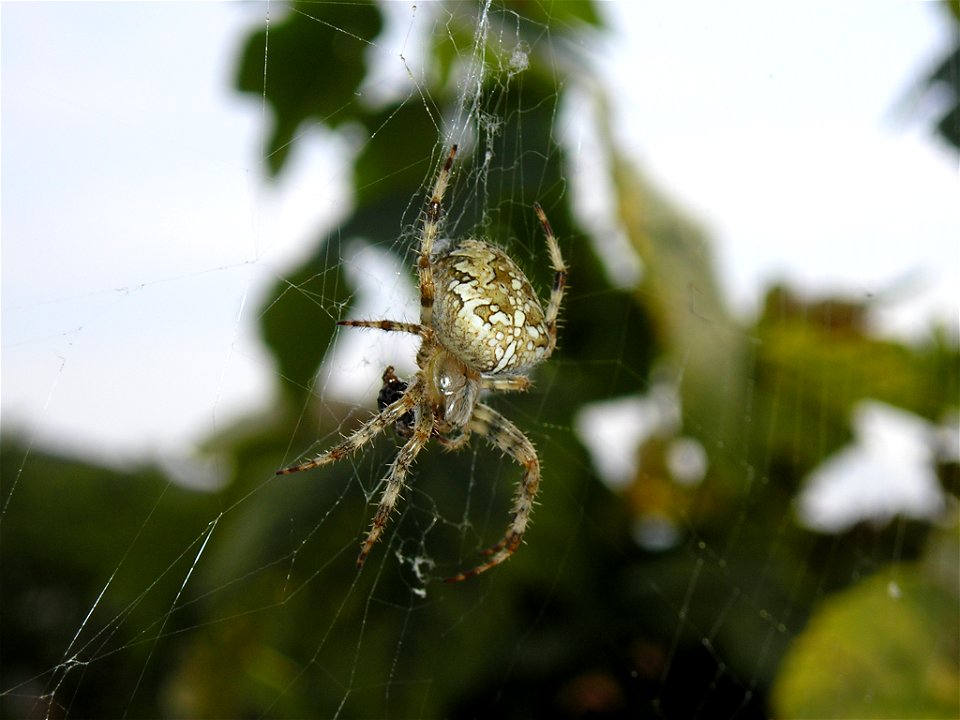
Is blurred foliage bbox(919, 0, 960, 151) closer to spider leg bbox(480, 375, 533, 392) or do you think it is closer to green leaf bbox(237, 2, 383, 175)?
spider leg bbox(480, 375, 533, 392)

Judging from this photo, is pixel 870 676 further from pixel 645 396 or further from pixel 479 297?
pixel 479 297

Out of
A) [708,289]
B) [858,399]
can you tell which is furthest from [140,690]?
[858,399]

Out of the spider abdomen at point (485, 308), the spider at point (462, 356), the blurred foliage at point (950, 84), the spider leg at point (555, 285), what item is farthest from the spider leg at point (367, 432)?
the blurred foliage at point (950, 84)

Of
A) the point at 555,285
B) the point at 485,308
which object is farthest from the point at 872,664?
A: the point at 485,308

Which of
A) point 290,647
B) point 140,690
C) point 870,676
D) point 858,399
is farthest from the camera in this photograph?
point 858,399

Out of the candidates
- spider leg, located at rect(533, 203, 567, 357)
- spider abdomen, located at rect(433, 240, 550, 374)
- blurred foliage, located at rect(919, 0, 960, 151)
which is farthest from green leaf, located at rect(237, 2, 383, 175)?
blurred foliage, located at rect(919, 0, 960, 151)

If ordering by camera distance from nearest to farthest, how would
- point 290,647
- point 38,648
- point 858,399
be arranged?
point 290,647 → point 858,399 → point 38,648

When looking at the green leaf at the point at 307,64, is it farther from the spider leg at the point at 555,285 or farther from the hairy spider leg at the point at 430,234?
the spider leg at the point at 555,285
